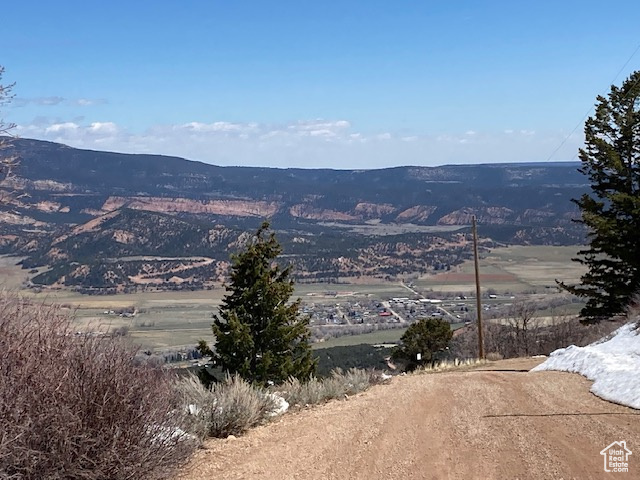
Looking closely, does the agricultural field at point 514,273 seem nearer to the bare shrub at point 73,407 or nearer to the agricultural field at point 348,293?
the agricultural field at point 348,293

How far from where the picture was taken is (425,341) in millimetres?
30406

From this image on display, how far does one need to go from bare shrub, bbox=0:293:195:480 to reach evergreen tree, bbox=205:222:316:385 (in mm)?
14064

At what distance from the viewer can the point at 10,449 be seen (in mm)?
4855

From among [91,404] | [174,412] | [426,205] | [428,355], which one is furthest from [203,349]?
[426,205]

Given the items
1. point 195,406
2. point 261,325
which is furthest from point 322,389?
point 261,325

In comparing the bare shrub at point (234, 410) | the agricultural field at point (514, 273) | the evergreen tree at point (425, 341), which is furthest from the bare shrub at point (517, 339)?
the agricultural field at point (514, 273)

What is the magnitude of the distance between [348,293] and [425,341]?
51.8 meters

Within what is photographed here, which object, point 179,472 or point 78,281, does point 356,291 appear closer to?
point 78,281

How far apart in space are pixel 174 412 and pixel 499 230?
12660 centimetres

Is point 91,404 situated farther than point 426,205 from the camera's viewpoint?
No

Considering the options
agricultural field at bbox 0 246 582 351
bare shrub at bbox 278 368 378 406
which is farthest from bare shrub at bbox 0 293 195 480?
agricultural field at bbox 0 246 582 351

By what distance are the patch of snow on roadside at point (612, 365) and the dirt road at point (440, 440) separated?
10.6 inches

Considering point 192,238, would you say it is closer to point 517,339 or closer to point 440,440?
point 517,339

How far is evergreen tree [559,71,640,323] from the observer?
25766 millimetres
